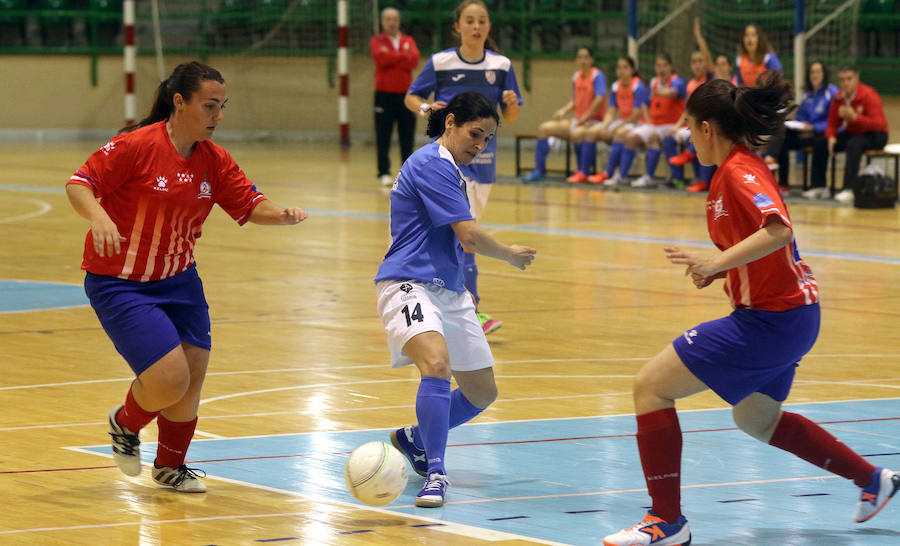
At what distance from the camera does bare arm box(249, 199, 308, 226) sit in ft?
19.5

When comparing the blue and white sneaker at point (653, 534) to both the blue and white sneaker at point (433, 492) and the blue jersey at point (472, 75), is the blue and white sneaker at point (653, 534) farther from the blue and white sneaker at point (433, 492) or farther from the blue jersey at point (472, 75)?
the blue jersey at point (472, 75)

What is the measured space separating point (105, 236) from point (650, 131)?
15.8 m

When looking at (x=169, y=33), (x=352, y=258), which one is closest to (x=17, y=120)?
(x=169, y=33)

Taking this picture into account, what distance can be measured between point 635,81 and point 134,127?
1560 centimetres

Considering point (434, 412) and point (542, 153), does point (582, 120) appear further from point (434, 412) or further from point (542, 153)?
point (434, 412)

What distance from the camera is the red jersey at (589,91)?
70.3ft

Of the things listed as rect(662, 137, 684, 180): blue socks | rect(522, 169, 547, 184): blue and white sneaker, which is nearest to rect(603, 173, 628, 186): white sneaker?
rect(662, 137, 684, 180): blue socks

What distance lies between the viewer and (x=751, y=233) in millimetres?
4949

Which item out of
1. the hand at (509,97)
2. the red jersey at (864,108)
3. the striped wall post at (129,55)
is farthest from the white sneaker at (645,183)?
the striped wall post at (129,55)

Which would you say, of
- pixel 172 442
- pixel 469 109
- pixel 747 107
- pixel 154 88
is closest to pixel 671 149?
pixel 154 88

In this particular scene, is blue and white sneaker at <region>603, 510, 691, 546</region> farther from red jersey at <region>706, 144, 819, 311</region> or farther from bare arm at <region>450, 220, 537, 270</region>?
bare arm at <region>450, 220, 537, 270</region>

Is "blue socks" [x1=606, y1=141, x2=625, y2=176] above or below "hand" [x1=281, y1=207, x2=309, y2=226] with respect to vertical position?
below

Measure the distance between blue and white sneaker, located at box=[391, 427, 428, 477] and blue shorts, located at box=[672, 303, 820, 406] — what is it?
1467 millimetres

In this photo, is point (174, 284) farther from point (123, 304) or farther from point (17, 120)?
point (17, 120)
